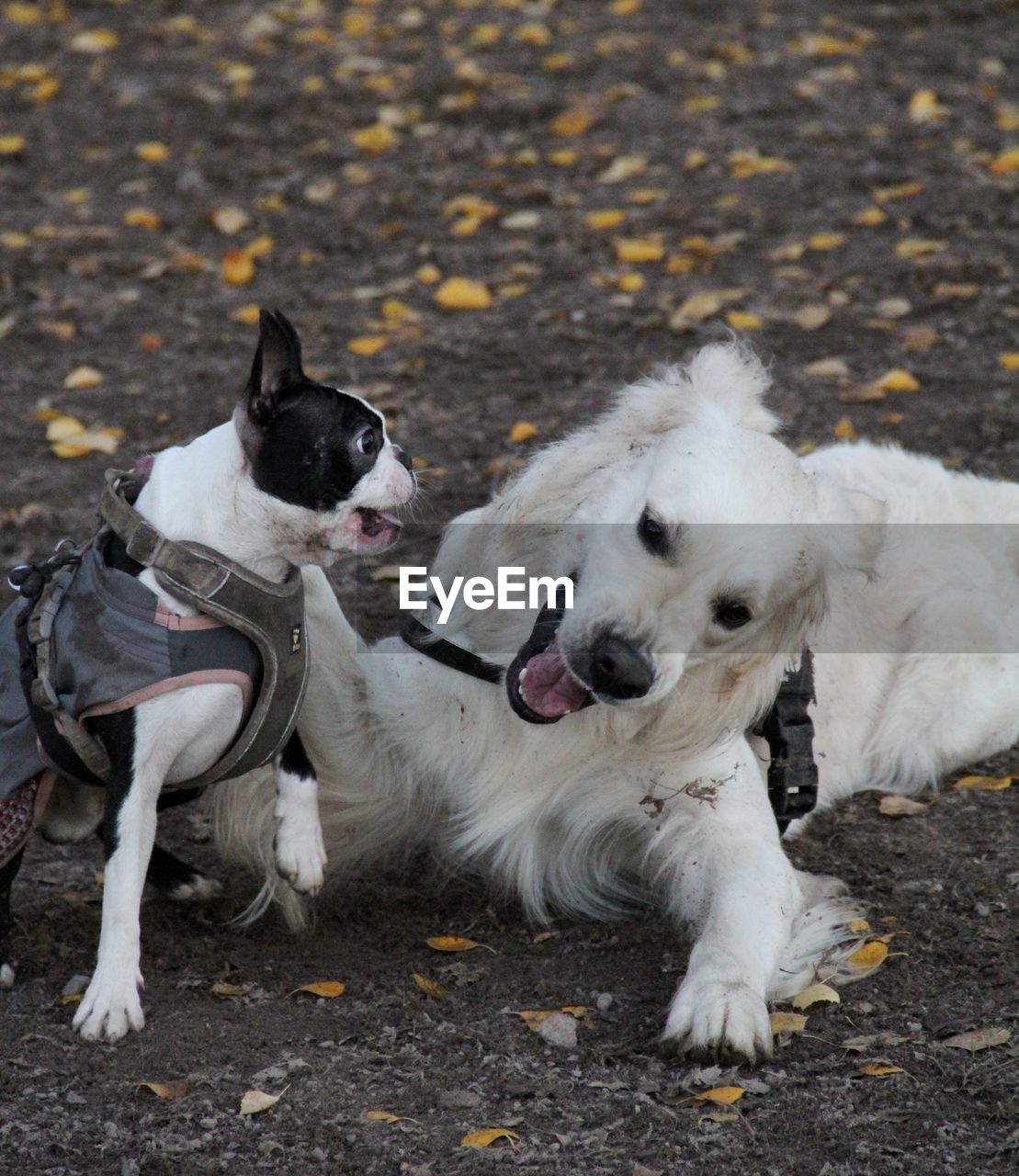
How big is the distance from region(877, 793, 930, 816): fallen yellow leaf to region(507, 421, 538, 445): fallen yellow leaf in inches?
86.1

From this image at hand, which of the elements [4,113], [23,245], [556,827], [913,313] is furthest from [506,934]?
[4,113]

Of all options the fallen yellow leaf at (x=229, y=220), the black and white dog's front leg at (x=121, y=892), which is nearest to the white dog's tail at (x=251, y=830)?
the black and white dog's front leg at (x=121, y=892)

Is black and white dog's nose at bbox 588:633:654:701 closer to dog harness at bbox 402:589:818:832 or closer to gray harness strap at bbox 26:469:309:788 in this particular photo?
dog harness at bbox 402:589:818:832

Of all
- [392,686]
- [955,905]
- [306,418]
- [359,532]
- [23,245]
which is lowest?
[23,245]

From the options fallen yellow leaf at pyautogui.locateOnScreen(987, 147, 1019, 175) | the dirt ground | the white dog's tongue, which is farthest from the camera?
fallen yellow leaf at pyautogui.locateOnScreen(987, 147, 1019, 175)

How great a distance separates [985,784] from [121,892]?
2.35m

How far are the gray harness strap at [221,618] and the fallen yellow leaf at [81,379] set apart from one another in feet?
11.3

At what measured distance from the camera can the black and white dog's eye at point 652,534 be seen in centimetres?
307

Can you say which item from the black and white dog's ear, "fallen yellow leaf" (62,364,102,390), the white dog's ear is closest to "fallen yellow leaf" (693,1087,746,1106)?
the white dog's ear

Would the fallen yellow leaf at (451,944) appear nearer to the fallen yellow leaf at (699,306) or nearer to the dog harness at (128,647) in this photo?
the dog harness at (128,647)

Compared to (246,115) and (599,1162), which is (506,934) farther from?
(246,115)

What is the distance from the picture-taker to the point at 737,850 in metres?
3.35

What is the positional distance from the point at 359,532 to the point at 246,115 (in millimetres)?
6748

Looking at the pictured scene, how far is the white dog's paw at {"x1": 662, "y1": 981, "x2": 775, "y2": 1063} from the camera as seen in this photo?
285 cm
